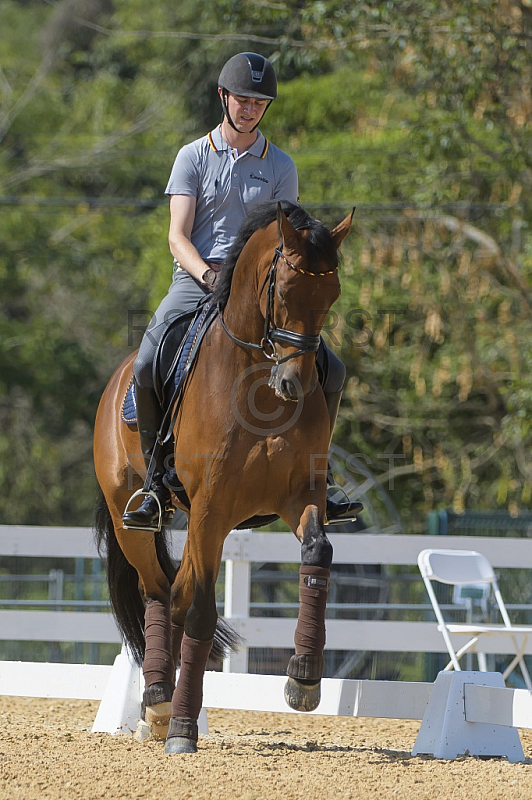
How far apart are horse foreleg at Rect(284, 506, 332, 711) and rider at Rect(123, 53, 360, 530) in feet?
2.54

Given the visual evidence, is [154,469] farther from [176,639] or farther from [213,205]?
[213,205]

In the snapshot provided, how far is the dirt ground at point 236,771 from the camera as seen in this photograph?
447 cm

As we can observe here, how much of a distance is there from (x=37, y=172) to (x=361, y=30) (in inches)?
497

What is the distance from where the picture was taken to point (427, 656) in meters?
10.6

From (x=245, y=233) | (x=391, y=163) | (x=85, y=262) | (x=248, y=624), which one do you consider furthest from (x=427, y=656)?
(x=85, y=262)

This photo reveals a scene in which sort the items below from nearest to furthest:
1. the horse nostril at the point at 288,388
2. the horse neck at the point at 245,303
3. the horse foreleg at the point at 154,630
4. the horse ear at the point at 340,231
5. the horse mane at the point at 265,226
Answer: the horse nostril at the point at 288,388 → the horse mane at the point at 265,226 → the horse ear at the point at 340,231 → the horse neck at the point at 245,303 → the horse foreleg at the point at 154,630

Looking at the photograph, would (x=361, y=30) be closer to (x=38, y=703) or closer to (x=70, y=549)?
(x=70, y=549)

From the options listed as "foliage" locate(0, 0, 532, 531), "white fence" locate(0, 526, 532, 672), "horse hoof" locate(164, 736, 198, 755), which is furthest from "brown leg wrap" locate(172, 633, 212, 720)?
"white fence" locate(0, 526, 532, 672)

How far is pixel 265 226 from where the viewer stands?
17.2 feet

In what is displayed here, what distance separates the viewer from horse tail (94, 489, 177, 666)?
6699mm

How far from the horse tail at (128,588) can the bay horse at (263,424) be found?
1.25 meters

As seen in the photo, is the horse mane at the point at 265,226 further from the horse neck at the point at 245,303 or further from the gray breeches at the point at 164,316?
the gray breeches at the point at 164,316

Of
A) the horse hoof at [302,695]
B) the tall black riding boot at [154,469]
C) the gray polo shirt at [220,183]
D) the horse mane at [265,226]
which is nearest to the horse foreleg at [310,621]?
the horse hoof at [302,695]

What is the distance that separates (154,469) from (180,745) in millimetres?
1416
